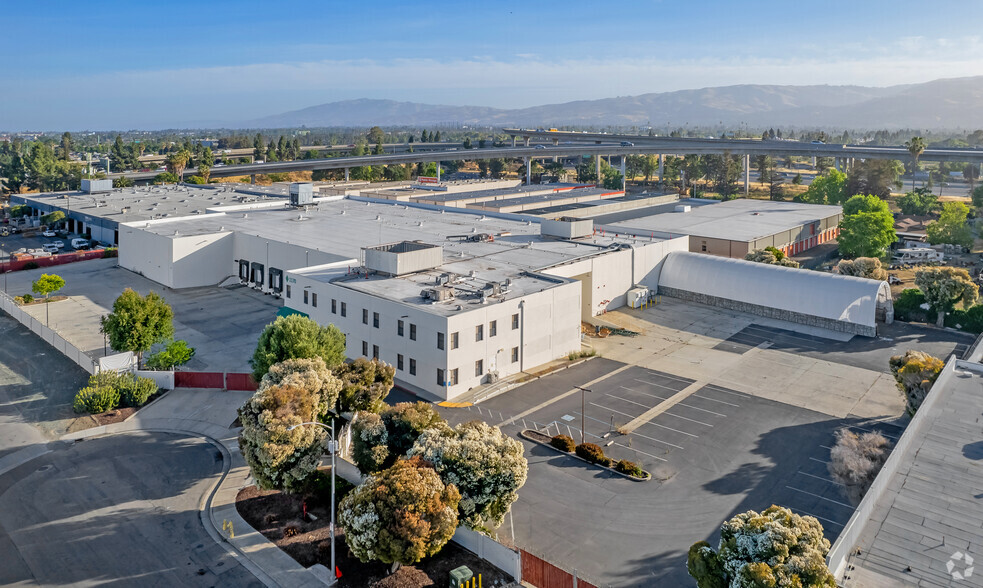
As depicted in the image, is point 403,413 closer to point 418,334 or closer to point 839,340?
point 418,334

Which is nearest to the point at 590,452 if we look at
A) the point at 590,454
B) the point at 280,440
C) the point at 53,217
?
the point at 590,454

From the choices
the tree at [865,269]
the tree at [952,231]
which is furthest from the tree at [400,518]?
the tree at [952,231]

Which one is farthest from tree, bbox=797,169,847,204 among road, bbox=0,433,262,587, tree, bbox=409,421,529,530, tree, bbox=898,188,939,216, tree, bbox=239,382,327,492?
road, bbox=0,433,262,587

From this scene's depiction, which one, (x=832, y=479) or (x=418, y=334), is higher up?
(x=418, y=334)

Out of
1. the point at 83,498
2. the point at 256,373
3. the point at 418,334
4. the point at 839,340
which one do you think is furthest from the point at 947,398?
the point at 83,498

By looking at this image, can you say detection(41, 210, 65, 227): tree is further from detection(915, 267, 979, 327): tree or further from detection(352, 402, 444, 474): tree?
detection(915, 267, 979, 327): tree
